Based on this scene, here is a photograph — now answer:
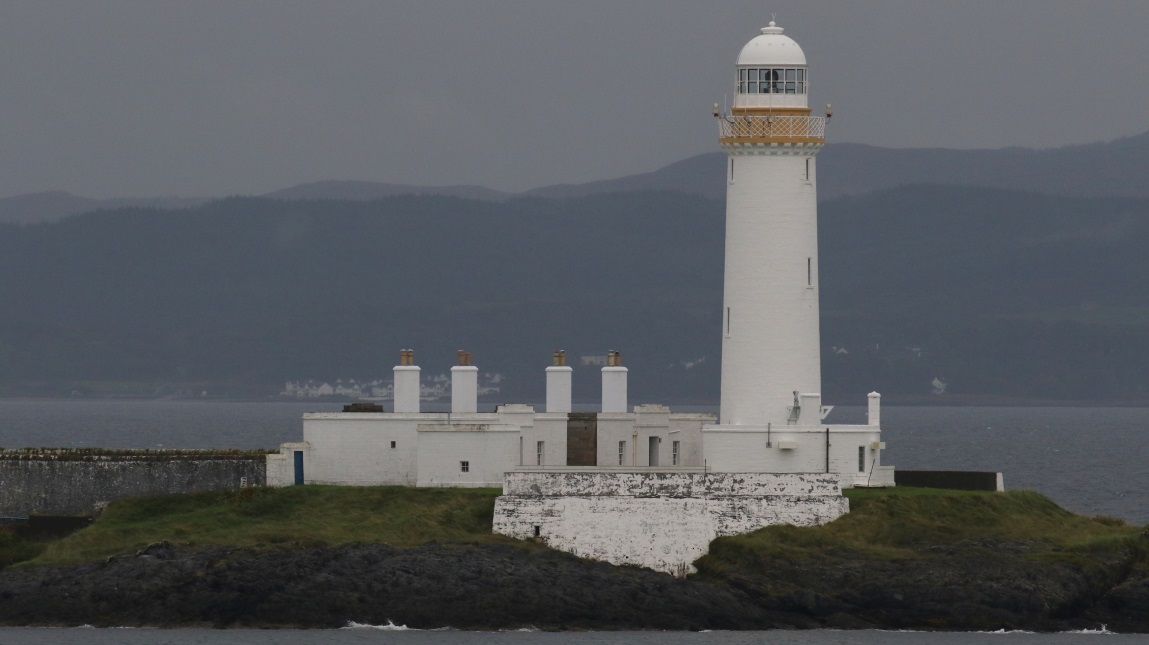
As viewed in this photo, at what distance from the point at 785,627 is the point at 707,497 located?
3859mm

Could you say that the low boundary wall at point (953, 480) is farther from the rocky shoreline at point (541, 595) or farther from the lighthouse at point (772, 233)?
the rocky shoreline at point (541, 595)

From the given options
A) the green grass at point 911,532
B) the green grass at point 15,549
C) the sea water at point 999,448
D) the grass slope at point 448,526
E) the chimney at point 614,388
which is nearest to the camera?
the green grass at point 911,532

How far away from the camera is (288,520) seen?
45969mm

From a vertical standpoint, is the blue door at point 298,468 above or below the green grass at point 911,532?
above

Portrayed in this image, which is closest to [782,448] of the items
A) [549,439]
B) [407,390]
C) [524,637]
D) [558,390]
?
[549,439]

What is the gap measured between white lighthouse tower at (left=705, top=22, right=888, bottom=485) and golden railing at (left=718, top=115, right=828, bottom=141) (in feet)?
0.07

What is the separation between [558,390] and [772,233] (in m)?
7.23

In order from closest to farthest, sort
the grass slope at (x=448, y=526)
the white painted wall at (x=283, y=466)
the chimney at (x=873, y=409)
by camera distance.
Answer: the grass slope at (x=448, y=526), the chimney at (x=873, y=409), the white painted wall at (x=283, y=466)

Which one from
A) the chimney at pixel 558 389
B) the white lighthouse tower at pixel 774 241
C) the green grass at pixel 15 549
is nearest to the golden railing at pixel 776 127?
the white lighthouse tower at pixel 774 241

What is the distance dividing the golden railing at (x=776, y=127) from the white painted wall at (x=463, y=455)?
8.69 m

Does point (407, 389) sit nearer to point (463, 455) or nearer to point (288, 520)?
point (463, 455)

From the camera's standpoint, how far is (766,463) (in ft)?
156

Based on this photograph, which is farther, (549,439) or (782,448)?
(549,439)

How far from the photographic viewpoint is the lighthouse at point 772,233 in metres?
48.5
